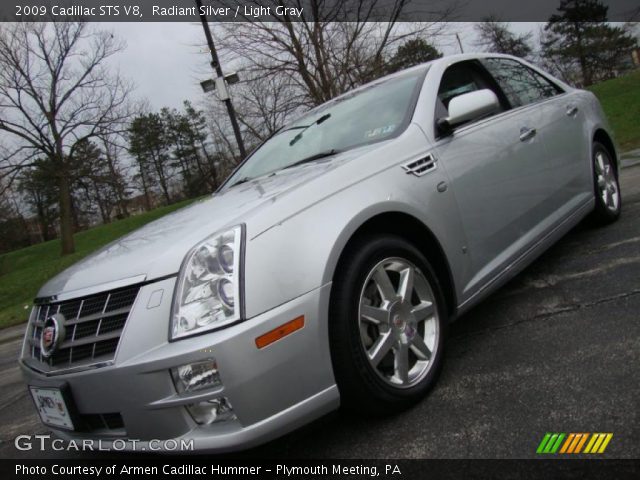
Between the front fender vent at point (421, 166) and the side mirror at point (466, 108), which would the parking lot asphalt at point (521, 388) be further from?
the side mirror at point (466, 108)

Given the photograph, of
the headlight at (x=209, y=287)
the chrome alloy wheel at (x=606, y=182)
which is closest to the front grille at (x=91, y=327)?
the headlight at (x=209, y=287)

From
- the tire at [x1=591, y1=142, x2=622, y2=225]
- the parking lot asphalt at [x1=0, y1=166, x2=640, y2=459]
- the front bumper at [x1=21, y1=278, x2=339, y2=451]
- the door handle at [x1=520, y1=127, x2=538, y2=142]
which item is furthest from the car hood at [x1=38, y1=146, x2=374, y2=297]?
the tire at [x1=591, y1=142, x2=622, y2=225]

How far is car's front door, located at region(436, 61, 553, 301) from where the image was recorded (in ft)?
8.52

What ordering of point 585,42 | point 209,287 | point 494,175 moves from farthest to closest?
point 585,42 → point 494,175 → point 209,287

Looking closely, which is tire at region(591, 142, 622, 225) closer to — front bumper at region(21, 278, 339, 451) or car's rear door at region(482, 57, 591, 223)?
car's rear door at region(482, 57, 591, 223)

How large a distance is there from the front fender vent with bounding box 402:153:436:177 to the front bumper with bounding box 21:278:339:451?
88 cm

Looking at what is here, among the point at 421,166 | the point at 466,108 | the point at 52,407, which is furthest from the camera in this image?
the point at 466,108

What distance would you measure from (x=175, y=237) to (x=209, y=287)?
0.39 m

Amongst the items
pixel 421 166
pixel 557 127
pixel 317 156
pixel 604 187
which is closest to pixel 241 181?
pixel 317 156

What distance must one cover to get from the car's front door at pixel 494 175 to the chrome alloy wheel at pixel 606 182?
105 cm

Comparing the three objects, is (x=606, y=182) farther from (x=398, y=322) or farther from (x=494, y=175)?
(x=398, y=322)

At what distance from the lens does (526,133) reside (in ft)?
10.3

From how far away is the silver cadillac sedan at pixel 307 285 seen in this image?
67.1 inches

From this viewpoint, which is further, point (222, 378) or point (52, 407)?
A: point (52, 407)
